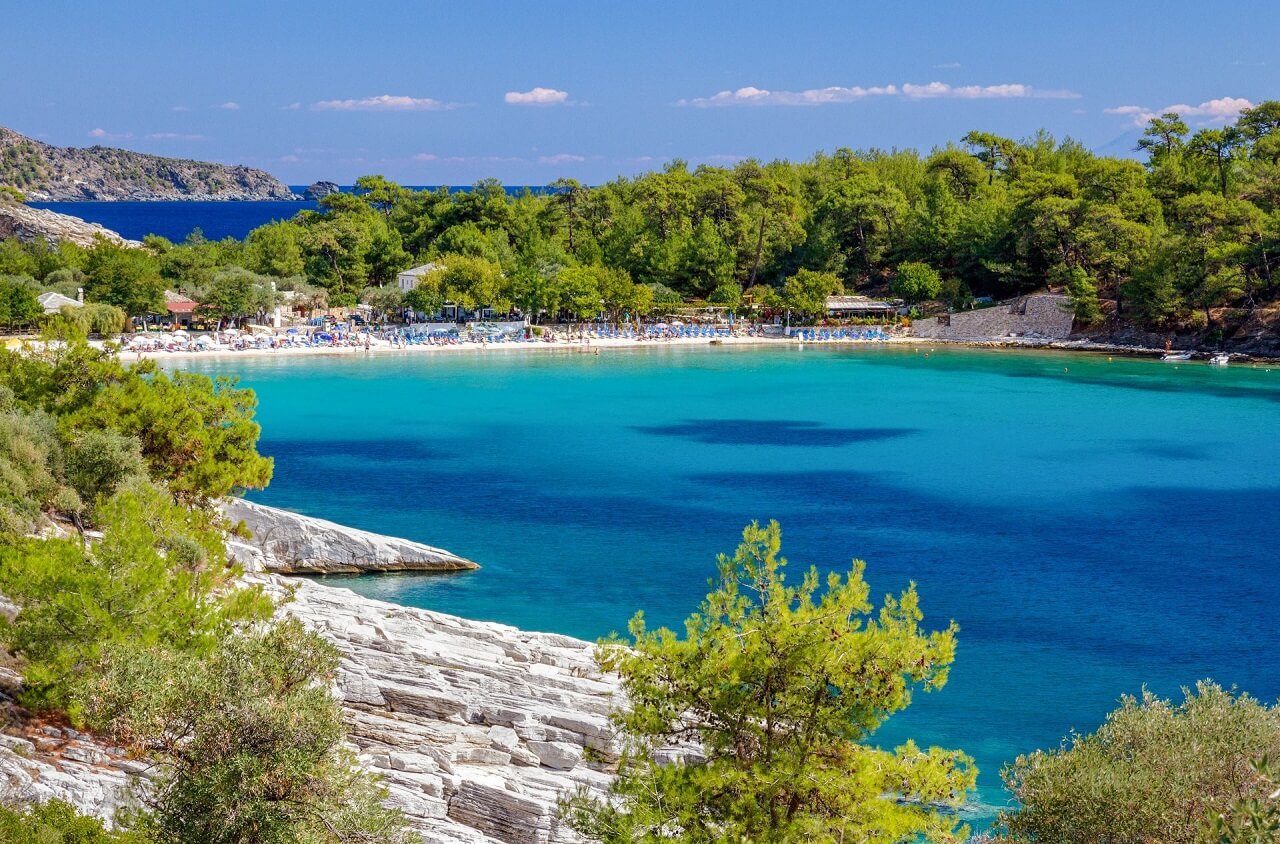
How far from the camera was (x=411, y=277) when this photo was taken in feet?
253

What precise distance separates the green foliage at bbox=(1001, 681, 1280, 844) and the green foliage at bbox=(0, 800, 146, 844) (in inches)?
349

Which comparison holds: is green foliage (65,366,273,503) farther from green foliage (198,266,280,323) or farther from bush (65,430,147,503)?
green foliage (198,266,280,323)

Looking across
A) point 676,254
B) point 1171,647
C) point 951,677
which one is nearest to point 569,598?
point 951,677

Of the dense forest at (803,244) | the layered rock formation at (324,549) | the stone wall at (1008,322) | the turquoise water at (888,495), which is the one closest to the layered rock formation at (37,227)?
the dense forest at (803,244)

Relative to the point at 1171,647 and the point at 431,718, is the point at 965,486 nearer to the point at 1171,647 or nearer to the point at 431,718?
the point at 1171,647

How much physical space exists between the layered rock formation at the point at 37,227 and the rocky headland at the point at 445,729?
73.1 meters

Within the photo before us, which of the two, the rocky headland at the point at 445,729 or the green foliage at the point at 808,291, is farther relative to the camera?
the green foliage at the point at 808,291

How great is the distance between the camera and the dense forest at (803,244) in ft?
221

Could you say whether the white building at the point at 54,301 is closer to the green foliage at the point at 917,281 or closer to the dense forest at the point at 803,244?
the dense forest at the point at 803,244

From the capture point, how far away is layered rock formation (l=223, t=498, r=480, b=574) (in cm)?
2791

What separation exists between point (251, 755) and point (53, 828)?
2.21m

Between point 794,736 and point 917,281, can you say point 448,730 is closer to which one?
point 794,736

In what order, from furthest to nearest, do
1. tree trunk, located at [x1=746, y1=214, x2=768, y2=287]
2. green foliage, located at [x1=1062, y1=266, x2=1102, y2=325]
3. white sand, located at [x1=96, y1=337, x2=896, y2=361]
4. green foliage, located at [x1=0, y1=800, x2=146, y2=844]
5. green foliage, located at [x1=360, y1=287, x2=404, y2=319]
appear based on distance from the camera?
tree trunk, located at [x1=746, y1=214, x2=768, y2=287] → green foliage, located at [x1=360, y1=287, x2=404, y2=319] → green foliage, located at [x1=1062, y1=266, x2=1102, y2=325] → white sand, located at [x1=96, y1=337, x2=896, y2=361] → green foliage, located at [x1=0, y1=800, x2=146, y2=844]

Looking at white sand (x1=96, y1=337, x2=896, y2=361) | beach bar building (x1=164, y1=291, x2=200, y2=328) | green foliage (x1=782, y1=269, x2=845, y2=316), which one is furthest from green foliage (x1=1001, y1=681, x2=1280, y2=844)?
green foliage (x1=782, y1=269, x2=845, y2=316)
